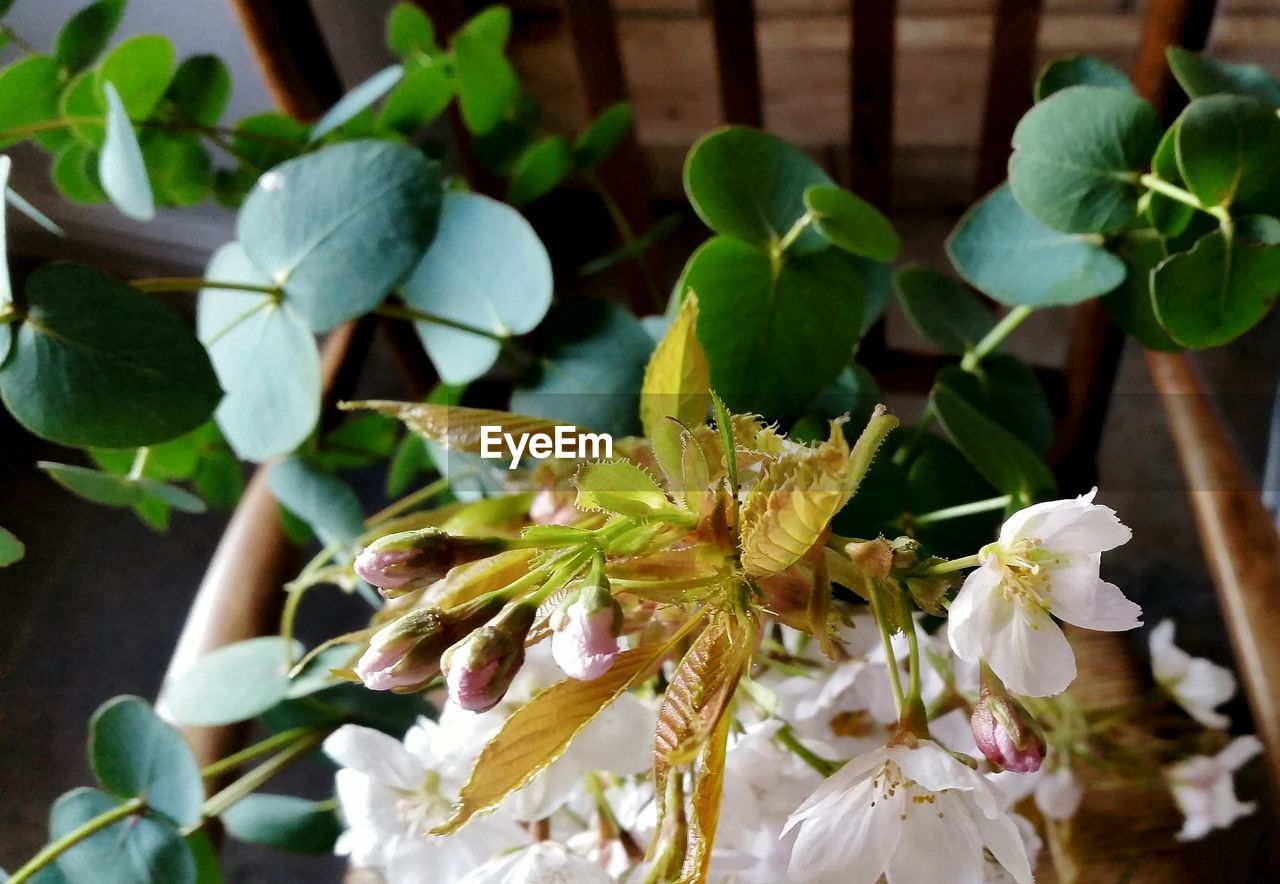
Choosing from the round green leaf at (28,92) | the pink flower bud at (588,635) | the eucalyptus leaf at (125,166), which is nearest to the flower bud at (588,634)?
the pink flower bud at (588,635)

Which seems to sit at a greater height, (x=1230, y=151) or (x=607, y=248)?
(x=1230, y=151)

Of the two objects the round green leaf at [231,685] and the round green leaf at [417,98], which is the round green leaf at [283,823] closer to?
the round green leaf at [231,685]

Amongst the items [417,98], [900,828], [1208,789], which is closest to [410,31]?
[417,98]

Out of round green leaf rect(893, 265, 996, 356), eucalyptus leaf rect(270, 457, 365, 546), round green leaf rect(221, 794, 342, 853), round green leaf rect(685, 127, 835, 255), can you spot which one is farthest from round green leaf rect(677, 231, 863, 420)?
round green leaf rect(221, 794, 342, 853)

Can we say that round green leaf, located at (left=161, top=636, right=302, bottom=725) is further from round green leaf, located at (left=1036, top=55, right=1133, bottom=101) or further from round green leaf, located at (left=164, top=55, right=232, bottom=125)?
round green leaf, located at (left=1036, top=55, right=1133, bottom=101)

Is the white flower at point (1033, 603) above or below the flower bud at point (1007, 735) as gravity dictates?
above

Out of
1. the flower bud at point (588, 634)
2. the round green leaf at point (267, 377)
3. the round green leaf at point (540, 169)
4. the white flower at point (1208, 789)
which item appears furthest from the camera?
the round green leaf at point (540, 169)

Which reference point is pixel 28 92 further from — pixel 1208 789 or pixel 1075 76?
pixel 1208 789
